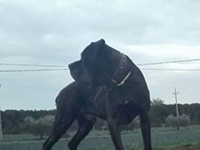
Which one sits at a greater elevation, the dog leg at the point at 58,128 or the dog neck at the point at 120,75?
the dog neck at the point at 120,75

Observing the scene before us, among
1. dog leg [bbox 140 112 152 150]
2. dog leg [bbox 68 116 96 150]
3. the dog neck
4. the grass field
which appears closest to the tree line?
the grass field

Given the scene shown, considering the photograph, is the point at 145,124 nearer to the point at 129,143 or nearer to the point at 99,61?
the point at 99,61

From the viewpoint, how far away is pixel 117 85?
609cm

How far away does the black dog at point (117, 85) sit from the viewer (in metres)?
6.02

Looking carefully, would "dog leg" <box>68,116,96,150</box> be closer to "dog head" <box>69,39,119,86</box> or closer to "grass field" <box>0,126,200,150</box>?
"dog head" <box>69,39,119,86</box>

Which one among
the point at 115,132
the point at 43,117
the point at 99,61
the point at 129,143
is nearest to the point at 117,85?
the point at 99,61

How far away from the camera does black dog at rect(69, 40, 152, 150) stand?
19.7ft

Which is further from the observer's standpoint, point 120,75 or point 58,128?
point 58,128

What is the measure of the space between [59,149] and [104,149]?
5.20 feet

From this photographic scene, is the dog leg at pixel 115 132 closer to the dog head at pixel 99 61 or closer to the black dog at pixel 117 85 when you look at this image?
the black dog at pixel 117 85

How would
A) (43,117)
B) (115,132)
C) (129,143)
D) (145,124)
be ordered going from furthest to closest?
(43,117)
(129,143)
(145,124)
(115,132)

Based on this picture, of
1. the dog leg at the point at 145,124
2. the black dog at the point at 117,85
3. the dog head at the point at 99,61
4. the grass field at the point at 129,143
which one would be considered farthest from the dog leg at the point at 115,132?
the grass field at the point at 129,143

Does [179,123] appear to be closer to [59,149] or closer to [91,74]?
[59,149]

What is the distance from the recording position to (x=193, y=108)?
147 ft
